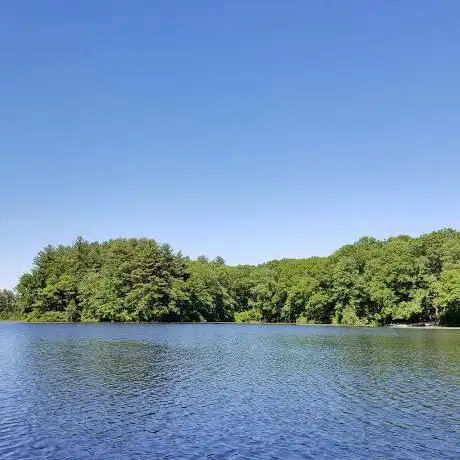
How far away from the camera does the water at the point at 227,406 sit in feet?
69.3

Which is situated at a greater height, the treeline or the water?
the treeline

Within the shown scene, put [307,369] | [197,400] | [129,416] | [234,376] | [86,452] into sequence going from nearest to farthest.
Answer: [86,452] < [129,416] < [197,400] < [234,376] < [307,369]

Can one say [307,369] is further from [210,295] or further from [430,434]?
[210,295]

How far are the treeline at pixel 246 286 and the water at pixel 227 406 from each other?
6985cm

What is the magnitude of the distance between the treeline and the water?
6985cm

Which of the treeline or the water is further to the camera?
the treeline

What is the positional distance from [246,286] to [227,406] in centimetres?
15266

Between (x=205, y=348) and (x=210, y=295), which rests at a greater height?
(x=210, y=295)

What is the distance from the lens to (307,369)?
146 ft

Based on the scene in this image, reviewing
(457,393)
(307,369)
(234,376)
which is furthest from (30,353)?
(457,393)

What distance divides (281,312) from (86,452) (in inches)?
5681

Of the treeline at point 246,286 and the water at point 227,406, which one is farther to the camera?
the treeline at point 246,286

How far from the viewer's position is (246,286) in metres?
Answer: 182

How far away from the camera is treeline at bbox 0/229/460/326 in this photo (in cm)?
12044
